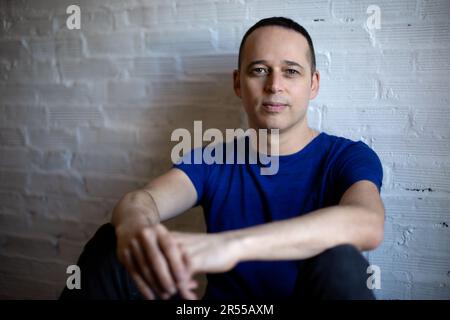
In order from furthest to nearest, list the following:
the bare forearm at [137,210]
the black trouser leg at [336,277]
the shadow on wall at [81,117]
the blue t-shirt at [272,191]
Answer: the shadow on wall at [81,117], the blue t-shirt at [272,191], the bare forearm at [137,210], the black trouser leg at [336,277]

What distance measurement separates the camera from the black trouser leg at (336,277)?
2.14ft

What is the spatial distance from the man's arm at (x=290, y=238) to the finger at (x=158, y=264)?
0.14 feet


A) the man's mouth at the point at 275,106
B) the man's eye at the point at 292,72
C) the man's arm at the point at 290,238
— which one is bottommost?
the man's arm at the point at 290,238

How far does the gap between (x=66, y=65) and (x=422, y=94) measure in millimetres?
1195

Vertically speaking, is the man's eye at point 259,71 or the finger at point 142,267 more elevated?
the man's eye at point 259,71

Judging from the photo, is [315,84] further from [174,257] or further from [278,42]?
[174,257]

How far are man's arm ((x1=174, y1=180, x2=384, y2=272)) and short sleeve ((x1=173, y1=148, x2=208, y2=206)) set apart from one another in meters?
0.32

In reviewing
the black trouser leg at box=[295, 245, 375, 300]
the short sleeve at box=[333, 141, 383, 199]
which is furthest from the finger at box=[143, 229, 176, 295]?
the short sleeve at box=[333, 141, 383, 199]

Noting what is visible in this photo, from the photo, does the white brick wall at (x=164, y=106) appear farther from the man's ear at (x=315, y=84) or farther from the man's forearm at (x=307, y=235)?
the man's forearm at (x=307, y=235)

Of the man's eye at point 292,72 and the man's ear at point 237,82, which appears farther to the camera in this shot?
the man's ear at point 237,82

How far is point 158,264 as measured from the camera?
0.67 metres

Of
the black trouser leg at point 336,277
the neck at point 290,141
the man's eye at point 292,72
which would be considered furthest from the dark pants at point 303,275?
the man's eye at point 292,72

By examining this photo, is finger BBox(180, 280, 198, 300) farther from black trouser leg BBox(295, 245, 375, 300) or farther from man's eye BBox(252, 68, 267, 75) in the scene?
man's eye BBox(252, 68, 267, 75)

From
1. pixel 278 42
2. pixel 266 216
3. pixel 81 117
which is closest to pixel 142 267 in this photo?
pixel 266 216
